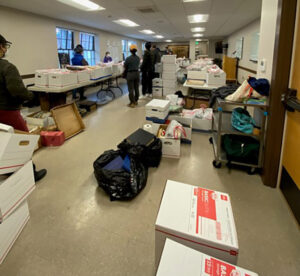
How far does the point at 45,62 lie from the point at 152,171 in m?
5.43

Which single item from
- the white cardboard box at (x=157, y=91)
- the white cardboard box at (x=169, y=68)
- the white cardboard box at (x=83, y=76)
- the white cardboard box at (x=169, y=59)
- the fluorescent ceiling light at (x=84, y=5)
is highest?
the fluorescent ceiling light at (x=84, y=5)

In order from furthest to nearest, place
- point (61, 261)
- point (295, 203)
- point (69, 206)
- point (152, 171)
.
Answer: point (152, 171)
point (69, 206)
point (295, 203)
point (61, 261)

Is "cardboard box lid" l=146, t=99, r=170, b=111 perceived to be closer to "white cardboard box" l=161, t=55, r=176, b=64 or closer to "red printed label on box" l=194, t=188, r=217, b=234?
"red printed label on box" l=194, t=188, r=217, b=234

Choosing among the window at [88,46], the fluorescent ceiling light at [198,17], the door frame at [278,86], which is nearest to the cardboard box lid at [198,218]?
the door frame at [278,86]

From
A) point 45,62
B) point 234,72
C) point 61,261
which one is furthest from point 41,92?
point 234,72

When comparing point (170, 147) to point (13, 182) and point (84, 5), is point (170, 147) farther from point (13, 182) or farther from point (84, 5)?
point (84, 5)

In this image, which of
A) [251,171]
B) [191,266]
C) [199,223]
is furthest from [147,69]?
[191,266]

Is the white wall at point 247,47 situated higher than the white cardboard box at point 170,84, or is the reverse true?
the white wall at point 247,47

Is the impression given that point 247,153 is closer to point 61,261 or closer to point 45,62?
point 61,261

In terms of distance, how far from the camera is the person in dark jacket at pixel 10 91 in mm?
1953

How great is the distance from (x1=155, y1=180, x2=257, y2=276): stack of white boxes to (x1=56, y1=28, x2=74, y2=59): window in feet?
23.9

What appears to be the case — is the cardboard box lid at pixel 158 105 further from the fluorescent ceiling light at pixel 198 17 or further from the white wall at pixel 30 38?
the fluorescent ceiling light at pixel 198 17

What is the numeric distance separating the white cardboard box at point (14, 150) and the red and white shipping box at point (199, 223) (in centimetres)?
106

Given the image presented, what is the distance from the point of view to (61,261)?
1.44 metres
